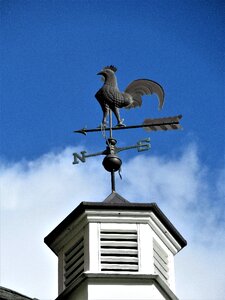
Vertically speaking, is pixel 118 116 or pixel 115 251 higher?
pixel 118 116

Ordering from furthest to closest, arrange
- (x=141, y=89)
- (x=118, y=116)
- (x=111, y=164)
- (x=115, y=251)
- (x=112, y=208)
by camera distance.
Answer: (x=141, y=89), (x=118, y=116), (x=111, y=164), (x=112, y=208), (x=115, y=251)

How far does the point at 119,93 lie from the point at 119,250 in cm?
319

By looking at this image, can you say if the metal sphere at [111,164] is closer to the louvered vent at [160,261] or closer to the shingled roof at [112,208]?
the shingled roof at [112,208]

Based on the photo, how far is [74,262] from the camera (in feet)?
56.7

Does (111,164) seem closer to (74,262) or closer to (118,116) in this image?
(118,116)

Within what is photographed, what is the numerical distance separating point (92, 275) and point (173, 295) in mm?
1369

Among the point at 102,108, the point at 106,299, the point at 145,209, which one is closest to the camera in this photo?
the point at 106,299

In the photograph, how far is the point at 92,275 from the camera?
1645 cm

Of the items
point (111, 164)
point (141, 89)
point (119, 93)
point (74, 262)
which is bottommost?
point (74, 262)

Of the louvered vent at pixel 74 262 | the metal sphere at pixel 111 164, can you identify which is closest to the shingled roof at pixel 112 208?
→ the louvered vent at pixel 74 262

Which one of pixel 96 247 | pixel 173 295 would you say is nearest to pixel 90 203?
pixel 96 247

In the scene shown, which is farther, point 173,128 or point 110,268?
point 173,128

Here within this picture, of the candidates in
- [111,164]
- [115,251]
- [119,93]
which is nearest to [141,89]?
[119,93]

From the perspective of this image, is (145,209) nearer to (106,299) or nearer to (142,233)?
(142,233)
